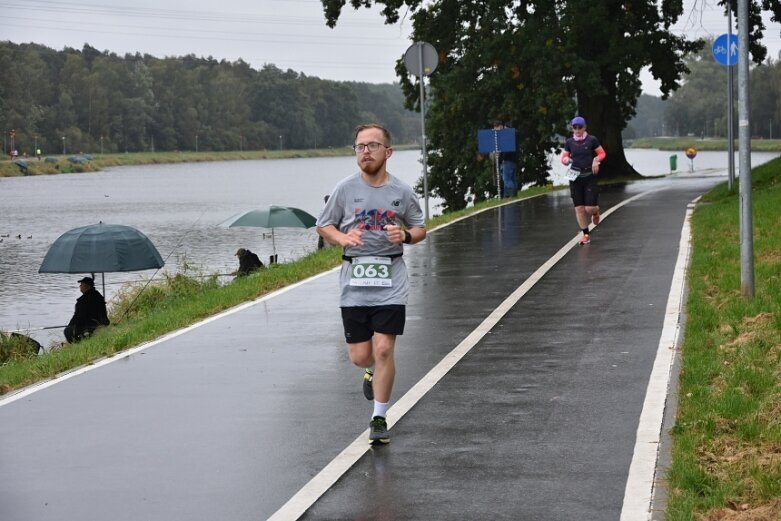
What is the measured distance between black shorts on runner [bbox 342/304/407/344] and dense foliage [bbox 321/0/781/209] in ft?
87.7

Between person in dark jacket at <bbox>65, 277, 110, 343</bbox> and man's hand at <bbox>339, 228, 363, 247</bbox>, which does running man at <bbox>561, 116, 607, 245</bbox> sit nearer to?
person in dark jacket at <bbox>65, 277, 110, 343</bbox>

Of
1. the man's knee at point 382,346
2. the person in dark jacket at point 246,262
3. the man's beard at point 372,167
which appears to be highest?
the man's beard at point 372,167

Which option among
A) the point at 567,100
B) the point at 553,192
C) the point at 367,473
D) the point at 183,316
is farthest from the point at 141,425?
the point at 567,100

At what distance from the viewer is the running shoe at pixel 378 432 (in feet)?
24.4

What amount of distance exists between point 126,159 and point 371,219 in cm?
15354

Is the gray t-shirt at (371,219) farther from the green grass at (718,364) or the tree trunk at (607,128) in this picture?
the tree trunk at (607,128)

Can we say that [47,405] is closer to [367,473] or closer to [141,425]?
[141,425]

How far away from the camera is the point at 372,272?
24.4 ft

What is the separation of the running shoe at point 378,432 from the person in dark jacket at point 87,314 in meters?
10.9

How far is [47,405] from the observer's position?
9102 millimetres

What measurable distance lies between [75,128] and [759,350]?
166396 millimetres

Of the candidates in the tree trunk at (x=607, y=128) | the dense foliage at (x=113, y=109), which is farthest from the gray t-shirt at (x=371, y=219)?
the dense foliage at (x=113, y=109)

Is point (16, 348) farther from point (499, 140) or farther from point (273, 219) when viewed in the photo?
point (499, 140)

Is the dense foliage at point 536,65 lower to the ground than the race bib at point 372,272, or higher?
higher
